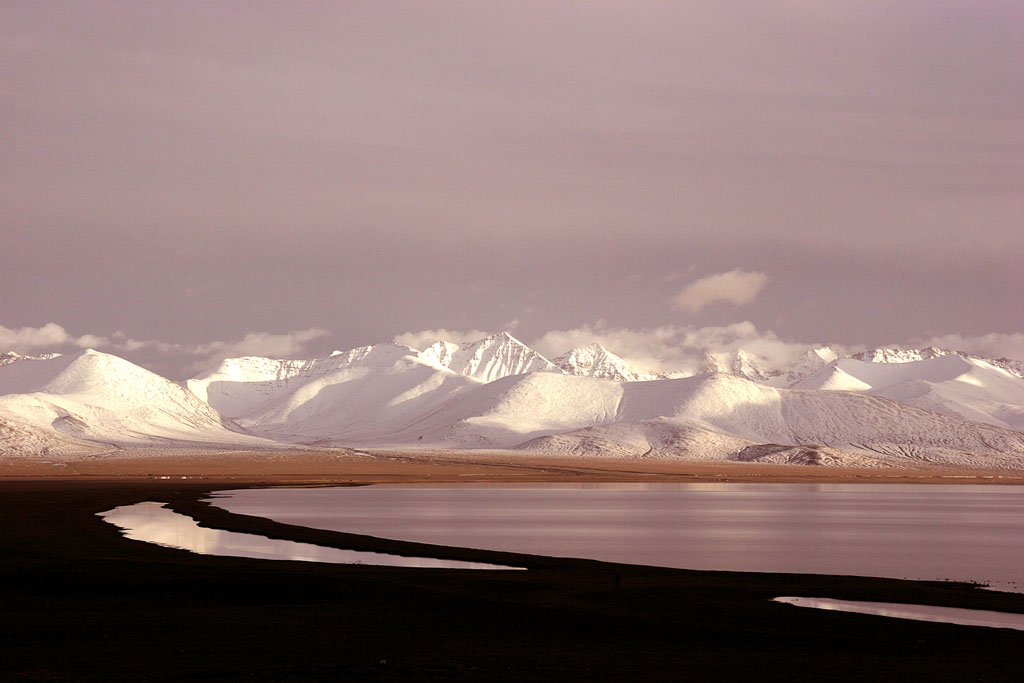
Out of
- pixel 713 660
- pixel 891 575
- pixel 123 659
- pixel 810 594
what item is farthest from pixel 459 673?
pixel 891 575

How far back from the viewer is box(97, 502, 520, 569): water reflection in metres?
58.2

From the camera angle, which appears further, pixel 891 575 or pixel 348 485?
pixel 348 485

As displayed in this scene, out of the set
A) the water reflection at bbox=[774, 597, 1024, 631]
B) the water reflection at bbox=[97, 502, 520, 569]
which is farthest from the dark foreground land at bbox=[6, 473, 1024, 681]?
the water reflection at bbox=[97, 502, 520, 569]

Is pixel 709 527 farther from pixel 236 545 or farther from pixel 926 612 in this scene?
pixel 926 612

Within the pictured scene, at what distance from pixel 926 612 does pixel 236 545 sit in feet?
127

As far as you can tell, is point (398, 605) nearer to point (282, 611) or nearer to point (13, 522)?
point (282, 611)

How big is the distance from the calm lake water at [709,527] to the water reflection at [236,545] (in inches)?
297

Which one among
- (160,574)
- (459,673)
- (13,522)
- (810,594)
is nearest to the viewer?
(459,673)

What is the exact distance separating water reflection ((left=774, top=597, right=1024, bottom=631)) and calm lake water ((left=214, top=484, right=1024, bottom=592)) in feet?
25.9

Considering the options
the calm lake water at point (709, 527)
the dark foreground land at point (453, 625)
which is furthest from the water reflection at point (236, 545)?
the calm lake water at point (709, 527)

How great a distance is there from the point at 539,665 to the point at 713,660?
15.5 ft

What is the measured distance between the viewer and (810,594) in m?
46.1

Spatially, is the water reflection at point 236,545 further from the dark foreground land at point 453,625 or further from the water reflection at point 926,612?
the water reflection at point 926,612

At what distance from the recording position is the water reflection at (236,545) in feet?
191
